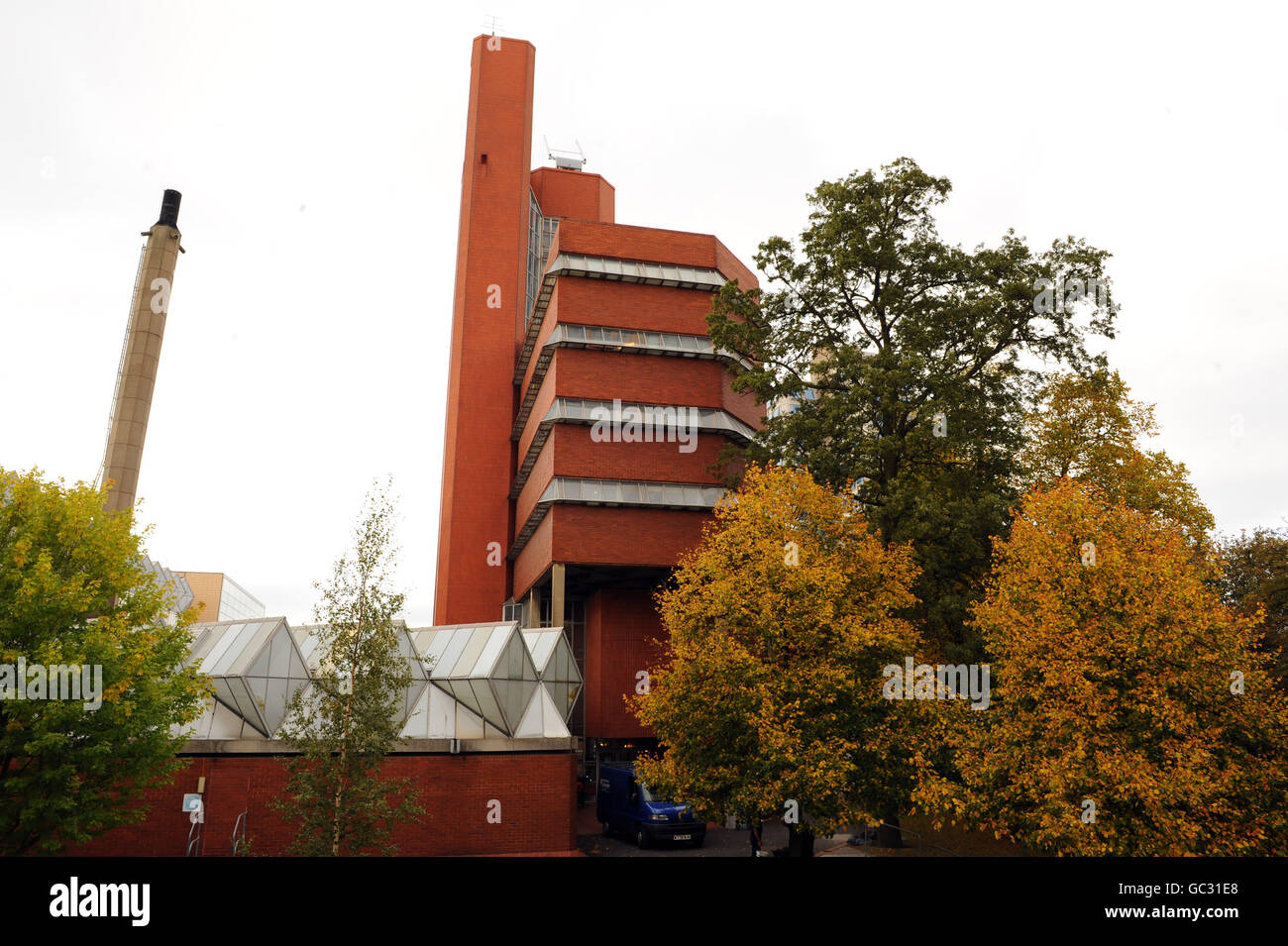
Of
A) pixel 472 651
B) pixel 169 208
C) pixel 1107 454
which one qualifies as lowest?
pixel 472 651

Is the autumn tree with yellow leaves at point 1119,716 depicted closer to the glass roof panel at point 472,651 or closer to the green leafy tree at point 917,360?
the green leafy tree at point 917,360

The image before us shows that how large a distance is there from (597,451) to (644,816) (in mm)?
18272

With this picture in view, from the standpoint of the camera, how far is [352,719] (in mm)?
18641

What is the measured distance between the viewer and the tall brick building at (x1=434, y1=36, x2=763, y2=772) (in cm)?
4147

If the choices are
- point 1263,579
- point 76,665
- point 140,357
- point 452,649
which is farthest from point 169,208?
point 1263,579

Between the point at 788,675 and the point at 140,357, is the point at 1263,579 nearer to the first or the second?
the point at 788,675

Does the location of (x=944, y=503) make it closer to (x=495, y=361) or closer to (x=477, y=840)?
(x=477, y=840)

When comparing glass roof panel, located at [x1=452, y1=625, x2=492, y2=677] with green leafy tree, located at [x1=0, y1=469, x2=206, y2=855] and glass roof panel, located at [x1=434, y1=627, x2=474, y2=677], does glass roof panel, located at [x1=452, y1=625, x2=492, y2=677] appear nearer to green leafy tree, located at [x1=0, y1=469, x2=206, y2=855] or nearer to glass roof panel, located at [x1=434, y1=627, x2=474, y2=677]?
glass roof panel, located at [x1=434, y1=627, x2=474, y2=677]

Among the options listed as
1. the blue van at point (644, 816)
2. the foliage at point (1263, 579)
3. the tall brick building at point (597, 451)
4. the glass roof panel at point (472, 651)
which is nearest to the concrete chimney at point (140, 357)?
the tall brick building at point (597, 451)

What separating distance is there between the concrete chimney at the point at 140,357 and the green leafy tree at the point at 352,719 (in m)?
38.6

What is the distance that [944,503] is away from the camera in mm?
27109
